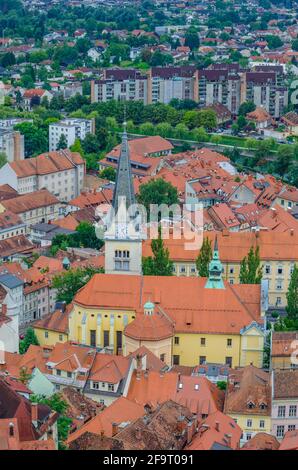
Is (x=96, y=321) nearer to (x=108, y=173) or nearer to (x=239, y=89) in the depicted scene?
(x=108, y=173)

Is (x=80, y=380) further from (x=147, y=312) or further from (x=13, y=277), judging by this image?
(x=13, y=277)

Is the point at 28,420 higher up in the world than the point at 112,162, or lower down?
higher up

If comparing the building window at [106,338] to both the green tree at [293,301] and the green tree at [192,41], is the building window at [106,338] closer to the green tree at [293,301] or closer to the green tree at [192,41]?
the green tree at [293,301]

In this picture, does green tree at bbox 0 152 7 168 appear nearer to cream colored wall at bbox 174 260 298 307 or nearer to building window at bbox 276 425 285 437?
cream colored wall at bbox 174 260 298 307

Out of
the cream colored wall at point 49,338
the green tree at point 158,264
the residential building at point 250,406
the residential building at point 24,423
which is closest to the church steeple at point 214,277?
the green tree at point 158,264

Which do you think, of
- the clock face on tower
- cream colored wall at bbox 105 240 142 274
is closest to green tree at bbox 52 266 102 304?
cream colored wall at bbox 105 240 142 274

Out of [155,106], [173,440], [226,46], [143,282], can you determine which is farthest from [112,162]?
[226,46]

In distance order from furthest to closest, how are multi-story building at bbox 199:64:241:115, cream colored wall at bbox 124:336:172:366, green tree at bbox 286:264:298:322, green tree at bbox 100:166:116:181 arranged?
multi-story building at bbox 199:64:241:115 < green tree at bbox 100:166:116:181 < green tree at bbox 286:264:298:322 < cream colored wall at bbox 124:336:172:366
